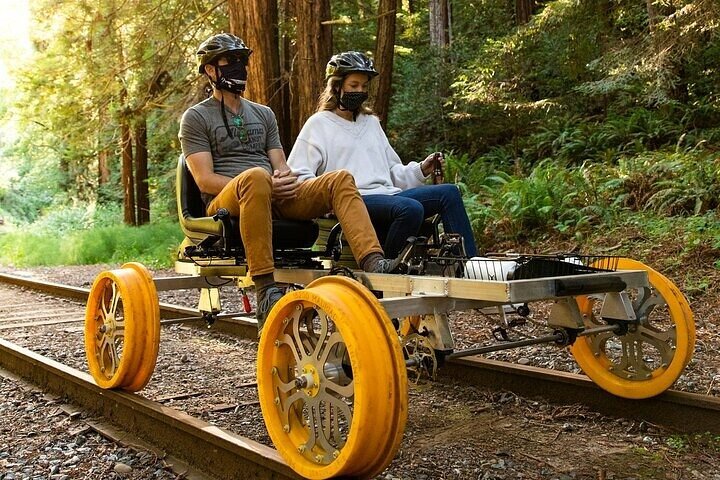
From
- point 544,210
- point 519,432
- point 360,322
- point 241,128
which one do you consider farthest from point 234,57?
point 544,210

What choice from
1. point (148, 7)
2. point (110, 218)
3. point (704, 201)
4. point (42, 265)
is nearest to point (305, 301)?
point (704, 201)

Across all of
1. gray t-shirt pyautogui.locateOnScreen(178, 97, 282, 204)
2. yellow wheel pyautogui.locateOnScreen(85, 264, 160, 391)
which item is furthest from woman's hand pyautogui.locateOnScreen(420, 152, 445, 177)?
yellow wheel pyautogui.locateOnScreen(85, 264, 160, 391)

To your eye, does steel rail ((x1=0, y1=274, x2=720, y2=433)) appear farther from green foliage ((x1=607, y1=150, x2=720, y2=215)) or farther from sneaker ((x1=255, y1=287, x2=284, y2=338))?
green foliage ((x1=607, y1=150, x2=720, y2=215))

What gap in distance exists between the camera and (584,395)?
4250 millimetres

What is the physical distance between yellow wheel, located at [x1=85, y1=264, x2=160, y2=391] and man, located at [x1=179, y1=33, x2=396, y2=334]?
2.12 ft

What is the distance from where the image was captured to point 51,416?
14.5 feet

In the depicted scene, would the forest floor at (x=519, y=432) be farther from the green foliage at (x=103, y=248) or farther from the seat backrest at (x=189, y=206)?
the green foliage at (x=103, y=248)

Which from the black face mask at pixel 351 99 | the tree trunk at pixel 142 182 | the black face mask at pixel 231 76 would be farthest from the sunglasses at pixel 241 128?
the tree trunk at pixel 142 182

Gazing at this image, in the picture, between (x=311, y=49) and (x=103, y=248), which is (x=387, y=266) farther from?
(x=103, y=248)

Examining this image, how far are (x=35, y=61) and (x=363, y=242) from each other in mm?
12183

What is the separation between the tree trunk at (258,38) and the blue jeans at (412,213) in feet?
20.7

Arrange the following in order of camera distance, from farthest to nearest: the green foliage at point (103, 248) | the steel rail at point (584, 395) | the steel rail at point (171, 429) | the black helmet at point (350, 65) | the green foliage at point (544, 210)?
the green foliage at point (103, 248)
the green foliage at point (544, 210)
the black helmet at point (350, 65)
the steel rail at point (584, 395)
the steel rail at point (171, 429)

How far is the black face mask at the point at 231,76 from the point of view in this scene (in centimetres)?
461

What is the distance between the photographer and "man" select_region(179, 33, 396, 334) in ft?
12.6
